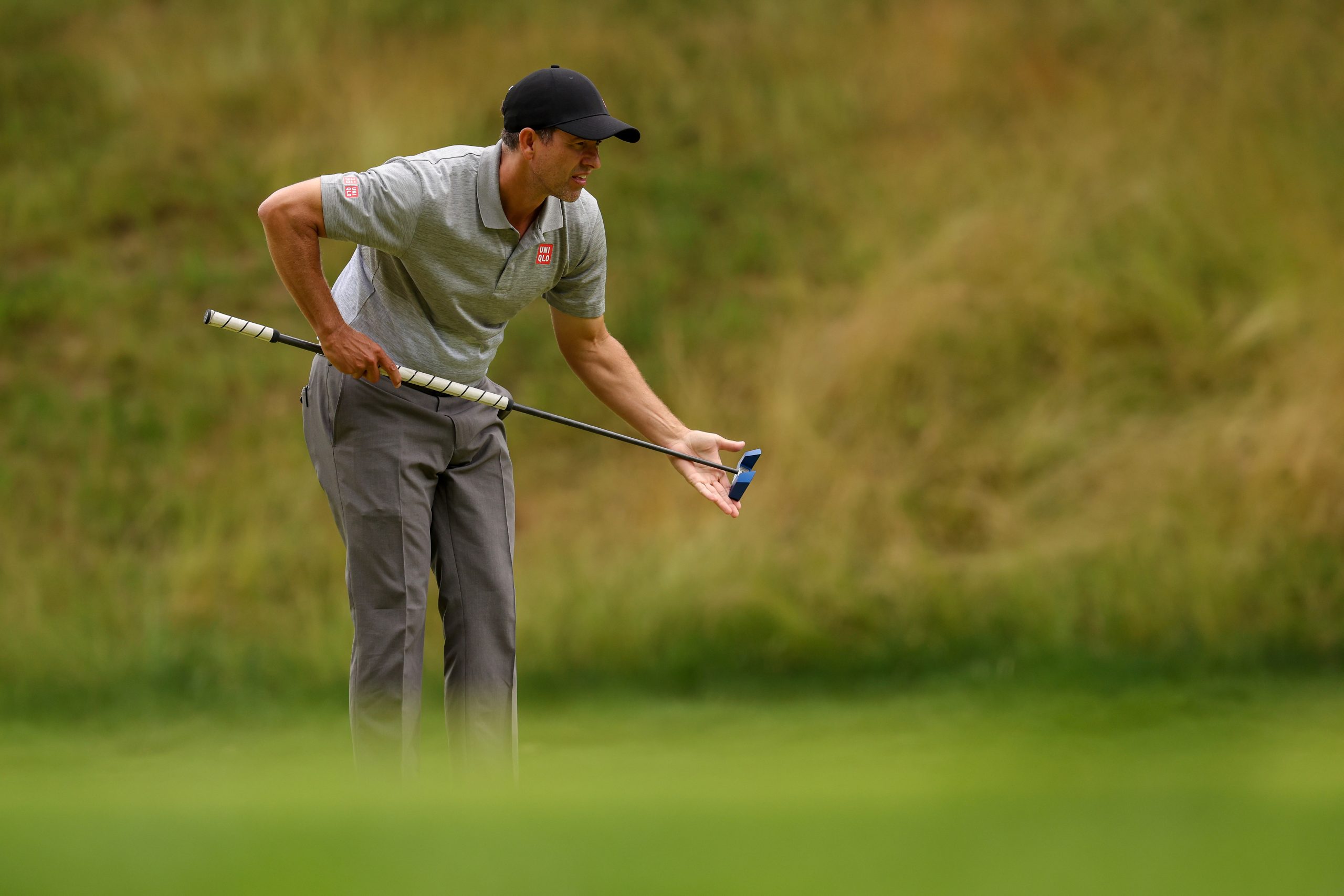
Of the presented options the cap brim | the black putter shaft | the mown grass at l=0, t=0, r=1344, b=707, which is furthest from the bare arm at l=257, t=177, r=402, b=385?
the mown grass at l=0, t=0, r=1344, b=707

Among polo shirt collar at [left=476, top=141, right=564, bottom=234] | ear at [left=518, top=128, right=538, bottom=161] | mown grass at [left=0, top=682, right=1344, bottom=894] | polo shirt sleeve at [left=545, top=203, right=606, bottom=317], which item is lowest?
mown grass at [left=0, top=682, right=1344, bottom=894]

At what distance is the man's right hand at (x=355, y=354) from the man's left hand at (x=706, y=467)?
0.89 meters

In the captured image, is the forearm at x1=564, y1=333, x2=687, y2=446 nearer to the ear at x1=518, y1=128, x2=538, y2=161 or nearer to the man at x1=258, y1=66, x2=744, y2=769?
the man at x1=258, y1=66, x2=744, y2=769

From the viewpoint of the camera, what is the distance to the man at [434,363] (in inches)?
145

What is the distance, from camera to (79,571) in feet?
26.2

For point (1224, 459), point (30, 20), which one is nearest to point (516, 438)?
point (1224, 459)

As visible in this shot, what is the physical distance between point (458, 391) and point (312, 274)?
43 centimetres

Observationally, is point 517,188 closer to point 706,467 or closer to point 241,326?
point 241,326

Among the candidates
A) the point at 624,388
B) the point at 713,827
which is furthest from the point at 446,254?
the point at 713,827

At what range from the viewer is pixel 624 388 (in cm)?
436

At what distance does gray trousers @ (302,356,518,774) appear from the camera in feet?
12.6

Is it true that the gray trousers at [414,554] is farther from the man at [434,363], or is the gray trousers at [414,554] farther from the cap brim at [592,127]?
the cap brim at [592,127]

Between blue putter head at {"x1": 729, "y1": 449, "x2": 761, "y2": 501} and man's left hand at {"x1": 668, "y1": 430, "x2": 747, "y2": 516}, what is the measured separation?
2 centimetres

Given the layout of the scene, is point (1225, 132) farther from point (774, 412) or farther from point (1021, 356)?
point (774, 412)
